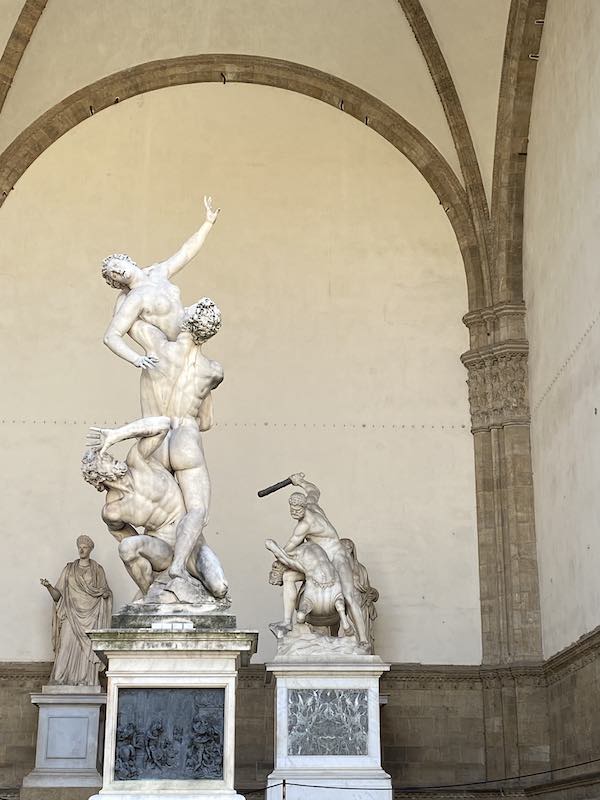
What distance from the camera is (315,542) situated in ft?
42.9

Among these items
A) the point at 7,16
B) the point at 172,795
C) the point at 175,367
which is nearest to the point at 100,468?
the point at 175,367

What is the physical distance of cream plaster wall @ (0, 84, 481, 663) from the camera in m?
16.2

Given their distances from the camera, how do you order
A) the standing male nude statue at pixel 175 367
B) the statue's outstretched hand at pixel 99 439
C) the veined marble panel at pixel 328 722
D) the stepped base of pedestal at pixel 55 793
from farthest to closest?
the stepped base of pedestal at pixel 55 793
the veined marble panel at pixel 328 722
the standing male nude statue at pixel 175 367
the statue's outstretched hand at pixel 99 439

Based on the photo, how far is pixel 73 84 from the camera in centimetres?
1775

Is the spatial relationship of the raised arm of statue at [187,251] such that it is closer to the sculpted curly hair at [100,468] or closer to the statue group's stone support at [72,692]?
the sculpted curly hair at [100,468]

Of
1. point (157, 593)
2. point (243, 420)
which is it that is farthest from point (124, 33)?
point (157, 593)

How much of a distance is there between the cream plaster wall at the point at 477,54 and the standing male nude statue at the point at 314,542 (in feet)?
20.7

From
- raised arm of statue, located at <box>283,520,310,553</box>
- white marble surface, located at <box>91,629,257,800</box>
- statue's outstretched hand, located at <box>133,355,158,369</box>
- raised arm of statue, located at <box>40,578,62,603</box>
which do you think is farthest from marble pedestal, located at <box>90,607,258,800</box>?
raised arm of statue, located at <box>40,578,62,603</box>

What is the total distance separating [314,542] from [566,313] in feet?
13.2

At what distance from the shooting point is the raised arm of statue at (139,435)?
26.5 ft

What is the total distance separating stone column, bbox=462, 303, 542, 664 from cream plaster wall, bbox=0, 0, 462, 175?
2.75m

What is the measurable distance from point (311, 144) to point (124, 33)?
3023mm

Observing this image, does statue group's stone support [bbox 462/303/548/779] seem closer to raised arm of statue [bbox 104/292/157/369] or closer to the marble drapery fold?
the marble drapery fold

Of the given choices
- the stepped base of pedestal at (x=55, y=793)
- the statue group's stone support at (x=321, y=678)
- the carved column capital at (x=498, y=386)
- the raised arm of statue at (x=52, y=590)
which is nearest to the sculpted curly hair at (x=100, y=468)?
the statue group's stone support at (x=321, y=678)
